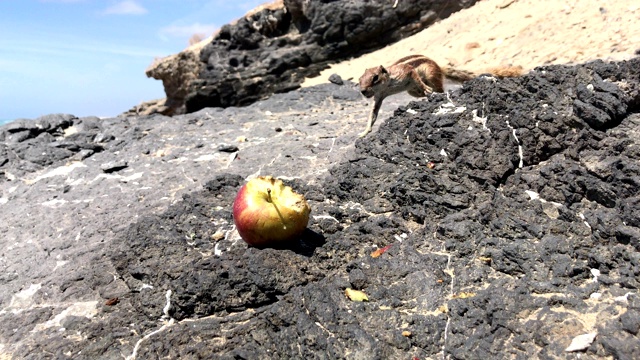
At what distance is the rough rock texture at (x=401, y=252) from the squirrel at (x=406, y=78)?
1062 mm

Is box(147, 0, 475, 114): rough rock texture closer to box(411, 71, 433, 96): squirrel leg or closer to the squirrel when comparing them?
the squirrel

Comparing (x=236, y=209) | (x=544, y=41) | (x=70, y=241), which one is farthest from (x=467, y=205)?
(x=544, y=41)

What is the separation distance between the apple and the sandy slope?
14.6 ft

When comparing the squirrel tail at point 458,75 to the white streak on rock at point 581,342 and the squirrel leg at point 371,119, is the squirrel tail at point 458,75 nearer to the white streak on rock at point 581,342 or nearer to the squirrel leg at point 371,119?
the squirrel leg at point 371,119

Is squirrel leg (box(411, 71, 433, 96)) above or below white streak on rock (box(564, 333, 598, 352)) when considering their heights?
above

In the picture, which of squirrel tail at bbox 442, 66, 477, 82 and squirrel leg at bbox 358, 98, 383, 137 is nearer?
squirrel leg at bbox 358, 98, 383, 137

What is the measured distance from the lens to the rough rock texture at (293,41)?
14.0 m

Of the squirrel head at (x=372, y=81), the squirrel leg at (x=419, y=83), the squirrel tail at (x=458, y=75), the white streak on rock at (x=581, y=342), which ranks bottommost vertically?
the white streak on rock at (x=581, y=342)

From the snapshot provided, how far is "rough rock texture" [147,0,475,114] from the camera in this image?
45.9ft

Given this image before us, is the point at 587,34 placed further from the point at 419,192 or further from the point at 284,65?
the point at 284,65

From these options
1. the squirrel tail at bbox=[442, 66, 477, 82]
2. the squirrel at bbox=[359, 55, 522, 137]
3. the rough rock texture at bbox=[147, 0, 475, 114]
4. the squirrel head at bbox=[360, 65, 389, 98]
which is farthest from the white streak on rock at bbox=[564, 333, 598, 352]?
the rough rock texture at bbox=[147, 0, 475, 114]

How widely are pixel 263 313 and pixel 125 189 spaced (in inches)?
134

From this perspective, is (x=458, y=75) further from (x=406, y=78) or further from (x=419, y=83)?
(x=406, y=78)

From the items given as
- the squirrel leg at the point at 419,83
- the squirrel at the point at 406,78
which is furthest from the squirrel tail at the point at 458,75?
the squirrel leg at the point at 419,83
